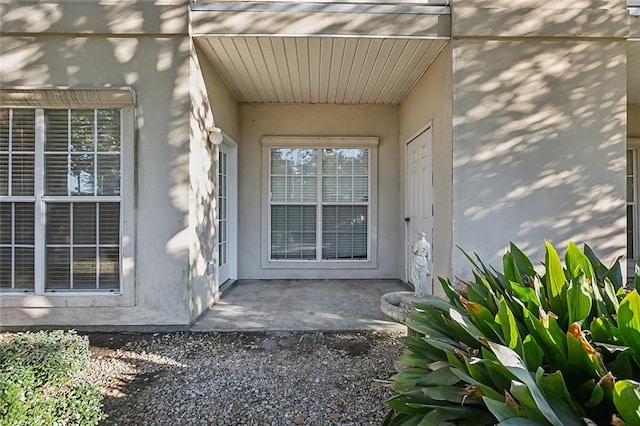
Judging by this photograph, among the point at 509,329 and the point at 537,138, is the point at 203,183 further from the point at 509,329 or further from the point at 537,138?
the point at 537,138

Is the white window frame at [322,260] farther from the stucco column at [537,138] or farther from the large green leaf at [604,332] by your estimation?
the large green leaf at [604,332]

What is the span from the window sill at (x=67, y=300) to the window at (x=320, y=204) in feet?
8.37

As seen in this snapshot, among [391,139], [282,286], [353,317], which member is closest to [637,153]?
[391,139]

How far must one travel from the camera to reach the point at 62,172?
3.43 meters

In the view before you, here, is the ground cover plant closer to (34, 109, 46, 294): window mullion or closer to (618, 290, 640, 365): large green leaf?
(618, 290, 640, 365): large green leaf

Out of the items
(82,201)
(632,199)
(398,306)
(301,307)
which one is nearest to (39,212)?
(82,201)

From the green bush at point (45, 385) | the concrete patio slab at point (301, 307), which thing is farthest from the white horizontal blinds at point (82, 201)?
the green bush at point (45, 385)

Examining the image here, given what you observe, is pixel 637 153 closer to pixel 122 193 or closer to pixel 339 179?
pixel 339 179

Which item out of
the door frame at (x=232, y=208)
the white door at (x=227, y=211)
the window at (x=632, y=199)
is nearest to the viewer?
the white door at (x=227, y=211)

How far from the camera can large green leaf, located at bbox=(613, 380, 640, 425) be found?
93 centimetres

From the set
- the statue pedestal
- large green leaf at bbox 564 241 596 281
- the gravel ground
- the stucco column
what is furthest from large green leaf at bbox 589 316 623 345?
the stucco column

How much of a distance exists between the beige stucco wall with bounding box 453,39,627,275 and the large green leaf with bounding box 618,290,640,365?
2218 millimetres

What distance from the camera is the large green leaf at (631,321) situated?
112 centimetres

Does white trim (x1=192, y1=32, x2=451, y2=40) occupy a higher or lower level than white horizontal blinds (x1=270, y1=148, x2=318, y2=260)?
higher
